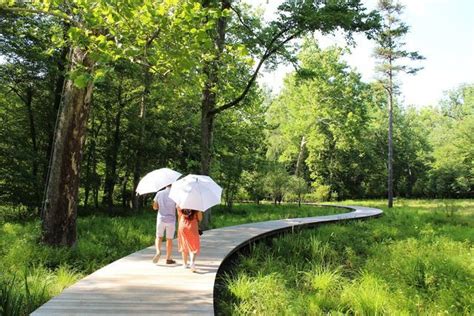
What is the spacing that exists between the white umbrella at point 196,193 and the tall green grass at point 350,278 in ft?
4.82

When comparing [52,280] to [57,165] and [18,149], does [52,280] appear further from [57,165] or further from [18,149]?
[18,149]

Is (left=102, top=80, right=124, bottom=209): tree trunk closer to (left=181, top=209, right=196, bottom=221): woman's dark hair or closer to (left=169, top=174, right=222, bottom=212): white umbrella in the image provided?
(left=181, top=209, right=196, bottom=221): woman's dark hair

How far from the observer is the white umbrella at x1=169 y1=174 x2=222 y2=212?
21.5 feet

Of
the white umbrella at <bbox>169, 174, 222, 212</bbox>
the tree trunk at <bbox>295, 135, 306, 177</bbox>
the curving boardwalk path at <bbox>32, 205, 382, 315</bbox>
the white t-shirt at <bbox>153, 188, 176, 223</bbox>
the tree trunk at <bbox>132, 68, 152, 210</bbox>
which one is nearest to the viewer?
the curving boardwalk path at <bbox>32, 205, 382, 315</bbox>

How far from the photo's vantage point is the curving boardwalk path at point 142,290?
5.06 metres

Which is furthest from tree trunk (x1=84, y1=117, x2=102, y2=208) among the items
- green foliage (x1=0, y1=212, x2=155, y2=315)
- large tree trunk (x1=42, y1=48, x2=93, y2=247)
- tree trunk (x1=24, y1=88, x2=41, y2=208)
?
Result: large tree trunk (x1=42, y1=48, x2=93, y2=247)

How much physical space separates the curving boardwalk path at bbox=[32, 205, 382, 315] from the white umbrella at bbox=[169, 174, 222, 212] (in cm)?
122

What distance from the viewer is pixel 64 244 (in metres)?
9.76

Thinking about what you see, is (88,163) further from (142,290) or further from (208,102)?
(142,290)

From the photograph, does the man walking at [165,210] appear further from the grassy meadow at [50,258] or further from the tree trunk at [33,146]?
the tree trunk at [33,146]

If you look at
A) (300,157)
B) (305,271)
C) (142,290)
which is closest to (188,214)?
(142,290)

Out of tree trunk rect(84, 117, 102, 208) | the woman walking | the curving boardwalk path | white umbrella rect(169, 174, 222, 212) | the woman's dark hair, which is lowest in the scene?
the curving boardwalk path

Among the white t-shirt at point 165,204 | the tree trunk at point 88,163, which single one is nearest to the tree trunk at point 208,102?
the white t-shirt at point 165,204

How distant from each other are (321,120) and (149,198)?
22.6m
